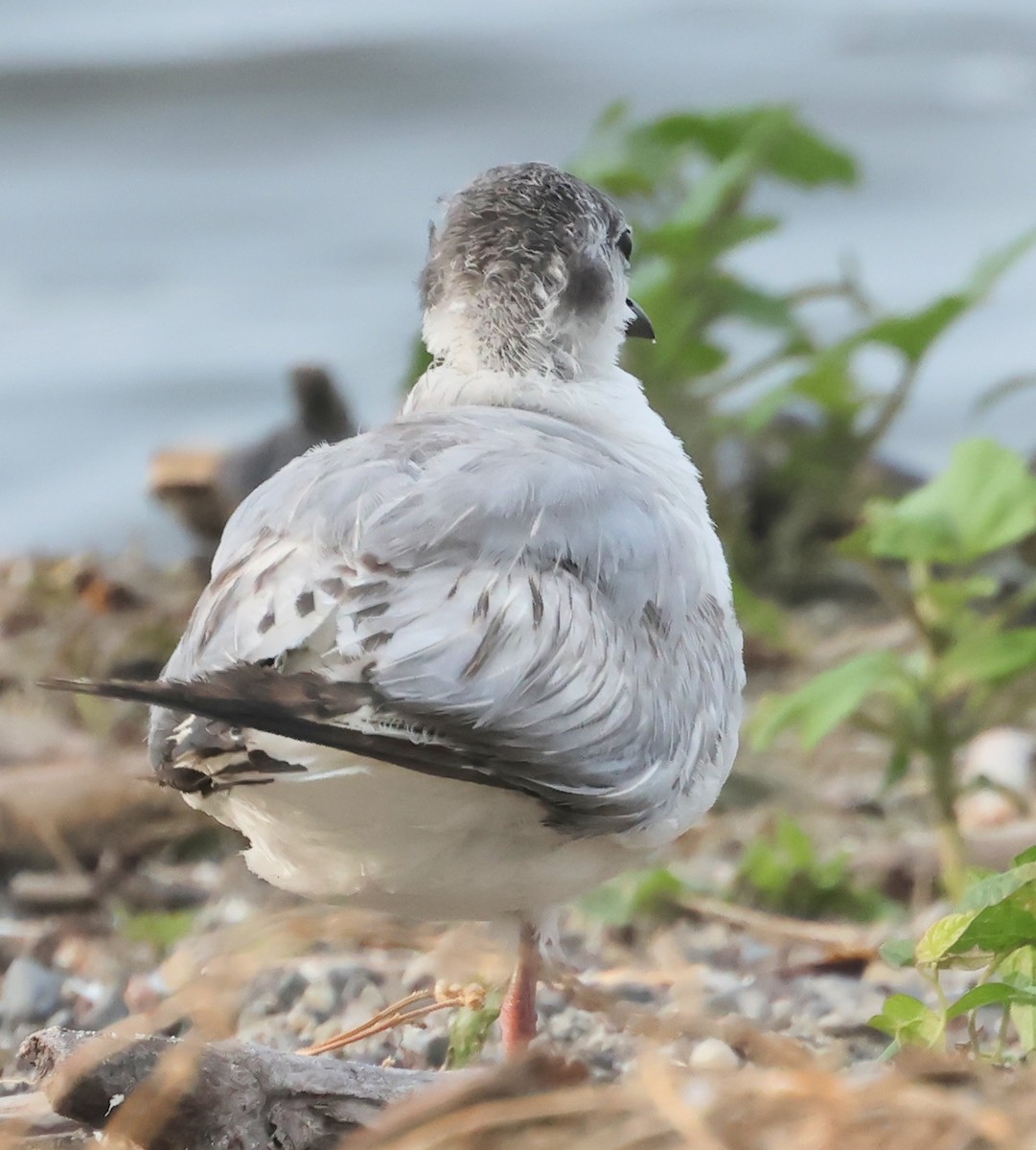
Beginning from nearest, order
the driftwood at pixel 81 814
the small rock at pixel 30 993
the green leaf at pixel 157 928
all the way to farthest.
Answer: the small rock at pixel 30 993, the green leaf at pixel 157 928, the driftwood at pixel 81 814

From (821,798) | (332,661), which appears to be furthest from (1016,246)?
(332,661)

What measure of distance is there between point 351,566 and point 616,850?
55cm

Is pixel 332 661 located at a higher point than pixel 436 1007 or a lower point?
higher

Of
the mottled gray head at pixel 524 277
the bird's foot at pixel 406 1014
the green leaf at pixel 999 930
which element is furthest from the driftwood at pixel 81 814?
the green leaf at pixel 999 930

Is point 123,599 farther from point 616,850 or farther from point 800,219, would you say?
point 800,219

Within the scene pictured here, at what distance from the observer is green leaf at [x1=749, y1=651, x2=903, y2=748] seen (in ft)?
12.0

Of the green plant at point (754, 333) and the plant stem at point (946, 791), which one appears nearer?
the plant stem at point (946, 791)

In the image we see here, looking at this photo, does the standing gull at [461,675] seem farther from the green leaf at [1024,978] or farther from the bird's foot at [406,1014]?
the green leaf at [1024,978]

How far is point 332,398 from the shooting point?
608cm

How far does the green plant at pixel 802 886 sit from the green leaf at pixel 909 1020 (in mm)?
1636

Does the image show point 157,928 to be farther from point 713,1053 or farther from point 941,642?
point 941,642

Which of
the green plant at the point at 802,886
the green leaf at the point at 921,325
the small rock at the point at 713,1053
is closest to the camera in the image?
the small rock at the point at 713,1053

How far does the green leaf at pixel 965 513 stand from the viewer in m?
3.73

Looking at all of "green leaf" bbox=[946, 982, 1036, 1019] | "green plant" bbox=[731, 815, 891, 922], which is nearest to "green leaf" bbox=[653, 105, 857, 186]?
"green plant" bbox=[731, 815, 891, 922]
